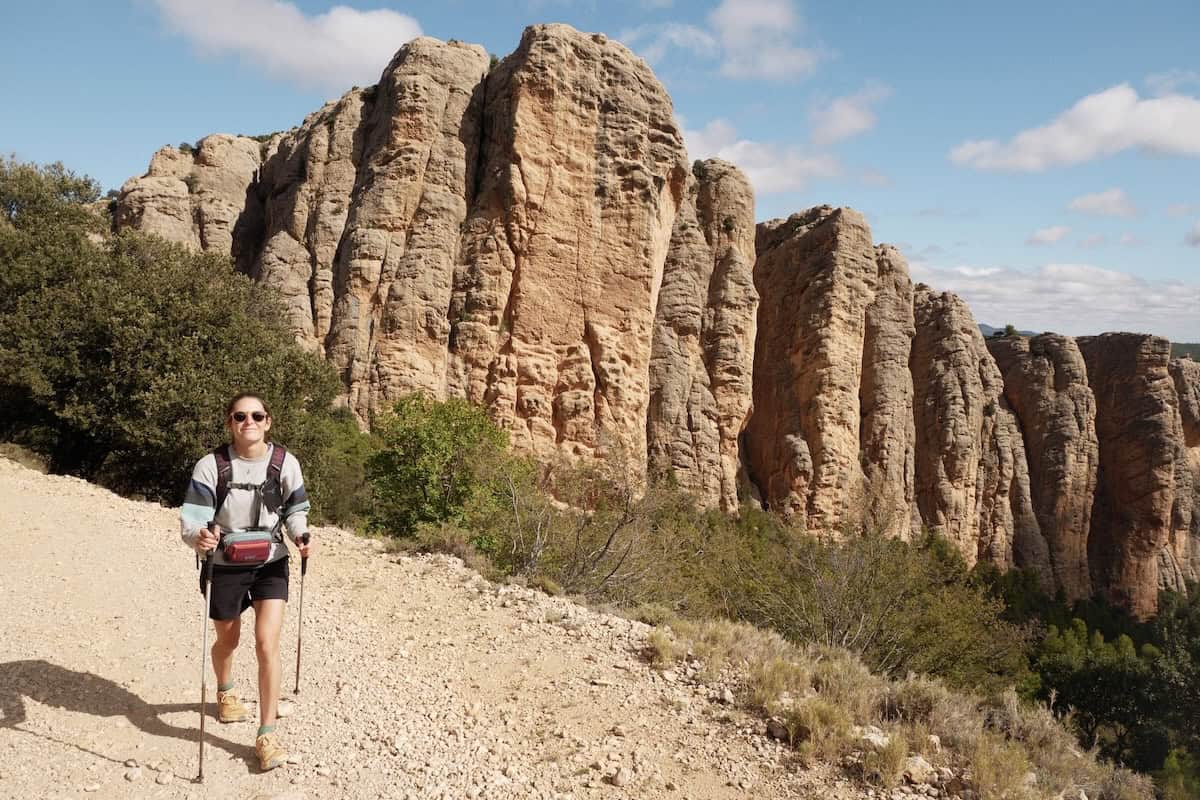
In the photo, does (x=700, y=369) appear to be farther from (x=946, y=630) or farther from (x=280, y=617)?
(x=280, y=617)

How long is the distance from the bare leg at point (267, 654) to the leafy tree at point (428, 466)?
9.62 metres

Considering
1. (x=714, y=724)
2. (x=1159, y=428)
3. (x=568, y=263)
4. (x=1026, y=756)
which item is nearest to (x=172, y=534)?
(x=714, y=724)

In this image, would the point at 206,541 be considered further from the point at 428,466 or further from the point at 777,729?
the point at 428,466

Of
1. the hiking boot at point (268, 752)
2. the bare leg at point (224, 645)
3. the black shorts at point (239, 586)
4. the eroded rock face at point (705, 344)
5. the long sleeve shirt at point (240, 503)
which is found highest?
the eroded rock face at point (705, 344)

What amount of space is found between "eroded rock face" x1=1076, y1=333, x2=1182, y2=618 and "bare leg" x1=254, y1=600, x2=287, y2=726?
54.2 metres

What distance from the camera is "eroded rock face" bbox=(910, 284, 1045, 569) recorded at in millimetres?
41125

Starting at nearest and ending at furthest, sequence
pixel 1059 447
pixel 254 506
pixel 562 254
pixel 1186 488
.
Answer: pixel 254 506 < pixel 562 254 < pixel 1059 447 < pixel 1186 488

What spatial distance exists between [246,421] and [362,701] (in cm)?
257

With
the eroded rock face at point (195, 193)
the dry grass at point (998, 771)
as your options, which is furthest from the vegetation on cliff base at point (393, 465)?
the eroded rock face at point (195, 193)

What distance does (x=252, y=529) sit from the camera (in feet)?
15.6

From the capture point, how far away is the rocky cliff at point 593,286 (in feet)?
83.6

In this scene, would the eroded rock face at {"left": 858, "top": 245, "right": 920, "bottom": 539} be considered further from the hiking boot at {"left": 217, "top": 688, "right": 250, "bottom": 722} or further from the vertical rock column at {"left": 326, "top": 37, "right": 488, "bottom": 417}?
the hiking boot at {"left": 217, "top": 688, "right": 250, "bottom": 722}

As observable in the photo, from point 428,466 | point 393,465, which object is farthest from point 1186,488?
point 393,465

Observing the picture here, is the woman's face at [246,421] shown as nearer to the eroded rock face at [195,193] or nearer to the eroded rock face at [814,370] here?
the eroded rock face at [195,193]
